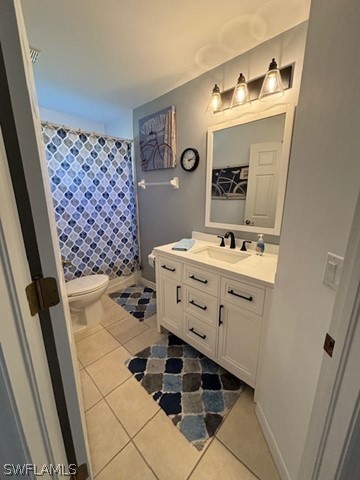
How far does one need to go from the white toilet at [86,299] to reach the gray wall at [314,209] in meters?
1.65

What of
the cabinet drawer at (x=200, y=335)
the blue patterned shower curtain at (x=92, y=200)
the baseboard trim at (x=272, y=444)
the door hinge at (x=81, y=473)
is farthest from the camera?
the blue patterned shower curtain at (x=92, y=200)

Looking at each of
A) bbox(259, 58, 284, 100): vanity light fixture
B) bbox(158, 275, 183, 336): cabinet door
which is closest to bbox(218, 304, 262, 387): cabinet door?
bbox(158, 275, 183, 336): cabinet door

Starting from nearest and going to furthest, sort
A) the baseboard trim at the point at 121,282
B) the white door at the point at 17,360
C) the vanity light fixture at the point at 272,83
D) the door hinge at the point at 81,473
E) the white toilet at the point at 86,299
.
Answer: the white door at the point at 17,360 < the door hinge at the point at 81,473 < the vanity light fixture at the point at 272,83 < the white toilet at the point at 86,299 < the baseboard trim at the point at 121,282

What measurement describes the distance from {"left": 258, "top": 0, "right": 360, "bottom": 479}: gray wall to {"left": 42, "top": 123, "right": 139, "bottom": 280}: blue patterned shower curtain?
218 centimetres

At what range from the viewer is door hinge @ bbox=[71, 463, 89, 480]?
0.80m

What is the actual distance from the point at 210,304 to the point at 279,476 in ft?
2.92

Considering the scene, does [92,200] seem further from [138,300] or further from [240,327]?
[240,327]

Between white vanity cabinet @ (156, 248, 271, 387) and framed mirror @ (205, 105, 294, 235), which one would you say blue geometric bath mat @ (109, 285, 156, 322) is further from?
framed mirror @ (205, 105, 294, 235)

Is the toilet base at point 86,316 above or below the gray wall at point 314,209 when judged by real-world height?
below

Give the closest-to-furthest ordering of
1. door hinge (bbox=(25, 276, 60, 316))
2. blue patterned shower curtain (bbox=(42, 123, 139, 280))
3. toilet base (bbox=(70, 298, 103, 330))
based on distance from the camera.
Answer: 1. door hinge (bbox=(25, 276, 60, 316))
2. toilet base (bbox=(70, 298, 103, 330))
3. blue patterned shower curtain (bbox=(42, 123, 139, 280))

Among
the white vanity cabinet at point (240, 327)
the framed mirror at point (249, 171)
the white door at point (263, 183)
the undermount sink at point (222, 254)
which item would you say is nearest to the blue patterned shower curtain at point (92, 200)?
the framed mirror at point (249, 171)

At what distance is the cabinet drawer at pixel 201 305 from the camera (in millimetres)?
1459

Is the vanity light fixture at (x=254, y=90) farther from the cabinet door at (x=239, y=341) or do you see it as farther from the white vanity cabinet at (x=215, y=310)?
the cabinet door at (x=239, y=341)

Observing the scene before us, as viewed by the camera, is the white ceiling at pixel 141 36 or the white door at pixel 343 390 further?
the white ceiling at pixel 141 36
